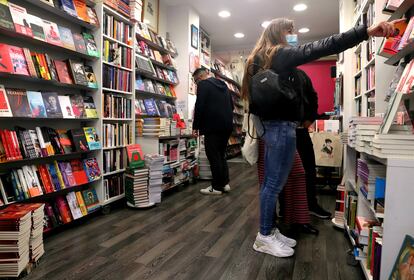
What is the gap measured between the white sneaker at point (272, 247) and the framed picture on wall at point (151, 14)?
145 inches

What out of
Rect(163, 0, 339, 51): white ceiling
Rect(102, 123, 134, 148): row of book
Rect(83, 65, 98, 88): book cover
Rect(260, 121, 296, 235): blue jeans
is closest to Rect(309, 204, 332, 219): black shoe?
Rect(260, 121, 296, 235): blue jeans

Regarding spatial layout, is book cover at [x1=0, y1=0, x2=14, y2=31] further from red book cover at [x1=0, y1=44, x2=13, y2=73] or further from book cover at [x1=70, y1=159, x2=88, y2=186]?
book cover at [x1=70, y1=159, x2=88, y2=186]

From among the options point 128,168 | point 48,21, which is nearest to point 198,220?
point 128,168

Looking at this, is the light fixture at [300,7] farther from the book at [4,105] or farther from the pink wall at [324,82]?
the book at [4,105]

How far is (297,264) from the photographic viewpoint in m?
1.84

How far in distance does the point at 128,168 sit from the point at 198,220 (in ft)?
3.21

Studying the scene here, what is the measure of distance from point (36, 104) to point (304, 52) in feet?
6.72

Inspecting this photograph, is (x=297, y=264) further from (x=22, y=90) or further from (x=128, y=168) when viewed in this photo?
(x=22, y=90)

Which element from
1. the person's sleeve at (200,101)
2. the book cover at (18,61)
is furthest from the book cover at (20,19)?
the person's sleeve at (200,101)

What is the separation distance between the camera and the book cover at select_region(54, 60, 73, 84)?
254 cm

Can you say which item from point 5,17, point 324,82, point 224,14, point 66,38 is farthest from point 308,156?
point 324,82

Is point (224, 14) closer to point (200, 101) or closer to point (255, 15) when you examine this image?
point (255, 15)

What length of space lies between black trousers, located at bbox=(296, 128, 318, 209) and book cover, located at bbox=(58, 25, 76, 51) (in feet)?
7.28

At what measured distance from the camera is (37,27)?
232 cm
